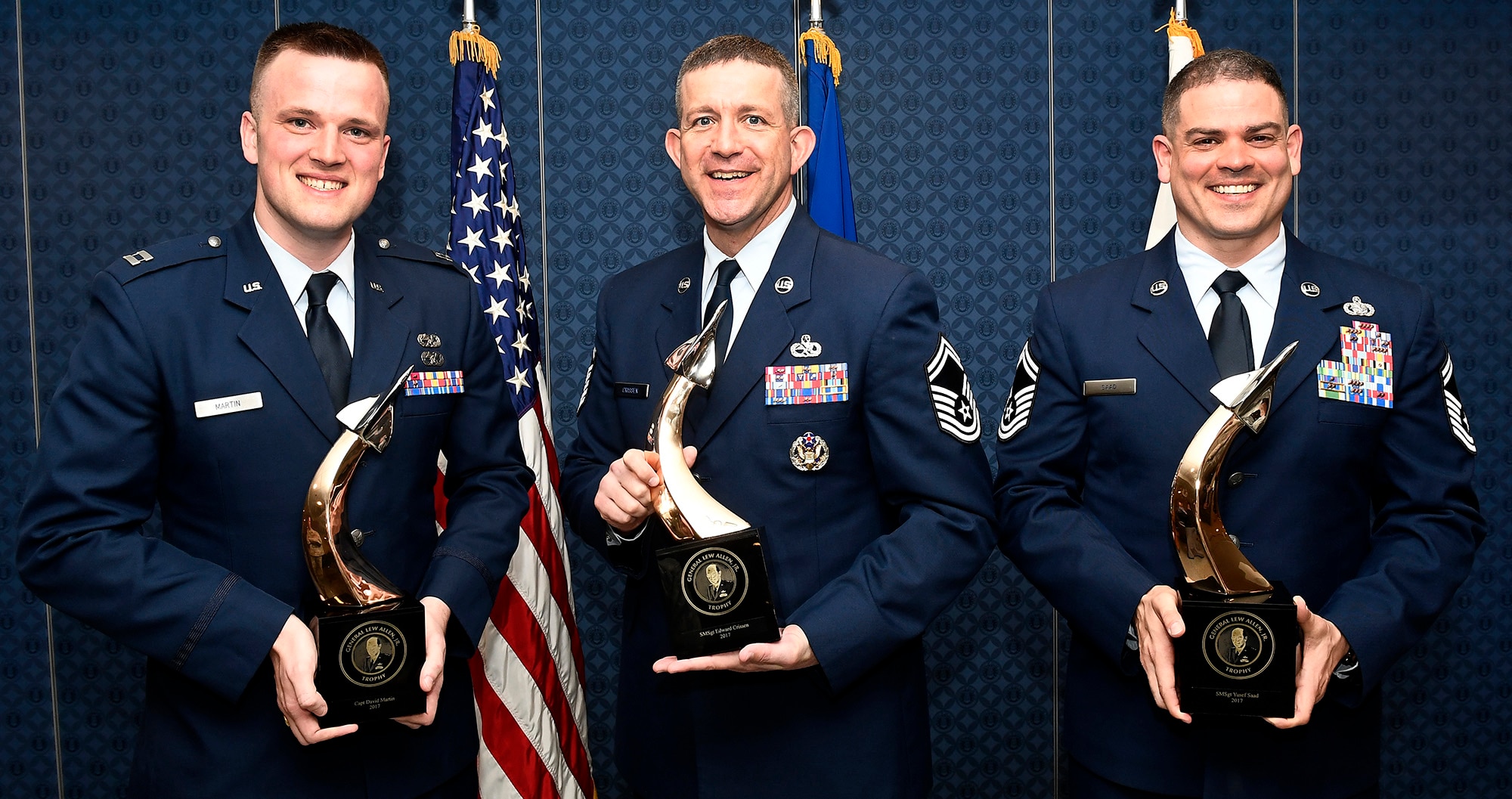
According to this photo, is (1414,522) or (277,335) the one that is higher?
(277,335)

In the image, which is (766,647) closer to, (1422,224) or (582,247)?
(582,247)

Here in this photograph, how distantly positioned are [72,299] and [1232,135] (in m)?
3.49

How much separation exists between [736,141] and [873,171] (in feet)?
5.54

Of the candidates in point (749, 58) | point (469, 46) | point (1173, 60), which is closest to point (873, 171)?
point (1173, 60)

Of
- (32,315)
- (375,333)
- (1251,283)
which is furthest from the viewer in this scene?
(32,315)

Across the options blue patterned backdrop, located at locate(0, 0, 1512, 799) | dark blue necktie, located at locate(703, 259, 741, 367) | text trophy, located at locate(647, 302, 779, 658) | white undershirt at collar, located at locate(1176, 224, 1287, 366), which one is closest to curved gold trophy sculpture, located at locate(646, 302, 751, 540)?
text trophy, located at locate(647, 302, 779, 658)

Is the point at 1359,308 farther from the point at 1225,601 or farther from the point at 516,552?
the point at 516,552

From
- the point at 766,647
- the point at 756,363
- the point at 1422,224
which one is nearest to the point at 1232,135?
the point at 756,363

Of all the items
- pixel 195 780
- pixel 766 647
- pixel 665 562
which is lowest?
pixel 195 780

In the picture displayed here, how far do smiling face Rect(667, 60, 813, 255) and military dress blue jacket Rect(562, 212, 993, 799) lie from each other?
117mm

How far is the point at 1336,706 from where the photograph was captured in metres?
1.81

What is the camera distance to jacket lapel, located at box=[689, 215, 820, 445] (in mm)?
1853

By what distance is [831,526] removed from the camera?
1.87 metres

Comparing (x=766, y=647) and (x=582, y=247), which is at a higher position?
(x=582, y=247)
